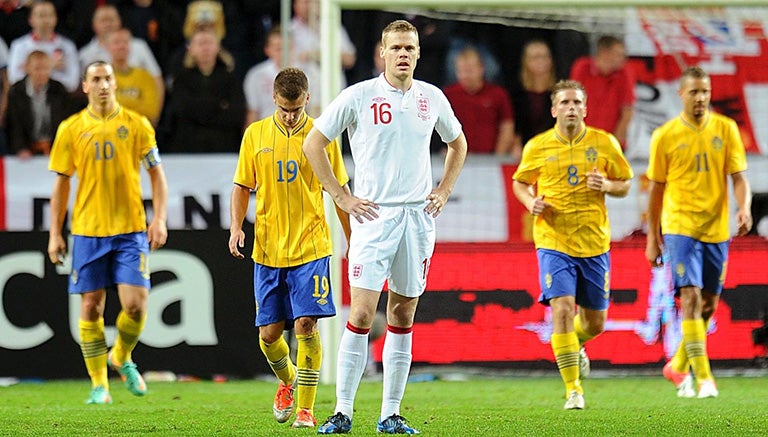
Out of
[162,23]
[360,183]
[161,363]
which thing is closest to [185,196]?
[161,363]

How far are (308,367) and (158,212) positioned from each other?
259 cm

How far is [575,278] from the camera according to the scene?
364 inches

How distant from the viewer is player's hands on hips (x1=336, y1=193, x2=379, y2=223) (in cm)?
691

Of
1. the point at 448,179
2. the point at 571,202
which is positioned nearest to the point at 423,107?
the point at 448,179

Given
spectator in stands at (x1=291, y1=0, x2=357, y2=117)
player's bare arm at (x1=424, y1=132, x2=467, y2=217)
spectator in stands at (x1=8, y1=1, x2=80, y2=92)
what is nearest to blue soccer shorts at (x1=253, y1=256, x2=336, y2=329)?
player's bare arm at (x1=424, y1=132, x2=467, y2=217)

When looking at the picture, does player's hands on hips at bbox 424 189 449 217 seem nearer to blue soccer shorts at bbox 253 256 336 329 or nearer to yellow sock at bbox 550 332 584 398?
blue soccer shorts at bbox 253 256 336 329

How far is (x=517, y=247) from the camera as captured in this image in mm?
12203

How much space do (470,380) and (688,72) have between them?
3.61 meters

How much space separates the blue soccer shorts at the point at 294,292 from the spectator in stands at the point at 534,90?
6.11m

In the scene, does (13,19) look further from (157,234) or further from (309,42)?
(157,234)

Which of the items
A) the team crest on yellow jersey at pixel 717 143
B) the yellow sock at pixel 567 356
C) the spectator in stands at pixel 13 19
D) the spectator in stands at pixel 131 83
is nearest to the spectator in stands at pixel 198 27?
the spectator in stands at pixel 131 83

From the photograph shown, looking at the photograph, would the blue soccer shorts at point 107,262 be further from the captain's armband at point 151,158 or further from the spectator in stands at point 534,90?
the spectator in stands at point 534,90

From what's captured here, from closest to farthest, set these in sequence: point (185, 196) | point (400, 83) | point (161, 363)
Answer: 1. point (400, 83)
2. point (161, 363)
3. point (185, 196)

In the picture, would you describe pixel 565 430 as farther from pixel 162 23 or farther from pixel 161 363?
pixel 162 23
